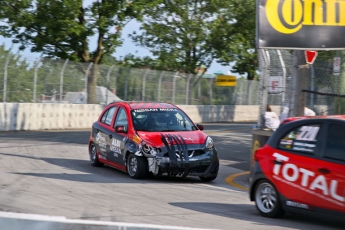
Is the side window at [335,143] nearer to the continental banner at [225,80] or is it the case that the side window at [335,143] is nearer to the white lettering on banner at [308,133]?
the white lettering on banner at [308,133]

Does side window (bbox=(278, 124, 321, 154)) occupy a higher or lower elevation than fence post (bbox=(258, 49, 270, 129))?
lower

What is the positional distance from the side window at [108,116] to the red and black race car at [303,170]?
18.5 ft

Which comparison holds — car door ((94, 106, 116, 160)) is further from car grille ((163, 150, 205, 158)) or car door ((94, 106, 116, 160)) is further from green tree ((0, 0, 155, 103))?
green tree ((0, 0, 155, 103))

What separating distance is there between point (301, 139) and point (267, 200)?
1.01 meters

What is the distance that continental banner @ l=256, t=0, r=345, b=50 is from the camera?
508 inches

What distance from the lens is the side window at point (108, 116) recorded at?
14.6 meters

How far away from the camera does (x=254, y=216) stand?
9453mm

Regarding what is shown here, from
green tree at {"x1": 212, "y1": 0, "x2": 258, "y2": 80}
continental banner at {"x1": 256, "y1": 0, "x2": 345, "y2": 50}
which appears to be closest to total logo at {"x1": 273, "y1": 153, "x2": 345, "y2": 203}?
continental banner at {"x1": 256, "y1": 0, "x2": 345, "y2": 50}

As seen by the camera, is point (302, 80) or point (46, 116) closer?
point (302, 80)

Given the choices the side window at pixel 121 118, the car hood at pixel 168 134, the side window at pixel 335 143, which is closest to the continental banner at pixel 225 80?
the side window at pixel 121 118

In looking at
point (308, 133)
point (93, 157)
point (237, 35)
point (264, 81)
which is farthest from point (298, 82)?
point (237, 35)

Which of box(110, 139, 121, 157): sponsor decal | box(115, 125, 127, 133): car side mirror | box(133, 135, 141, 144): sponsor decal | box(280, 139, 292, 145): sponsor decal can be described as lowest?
box(110, 139, 121, 157): sponsor decal

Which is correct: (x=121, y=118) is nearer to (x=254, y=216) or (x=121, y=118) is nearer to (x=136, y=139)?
(x=136, y=139)

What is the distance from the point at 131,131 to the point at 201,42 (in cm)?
3189
